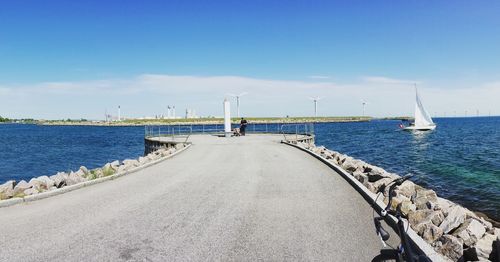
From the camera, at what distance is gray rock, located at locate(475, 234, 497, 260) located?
627 cm

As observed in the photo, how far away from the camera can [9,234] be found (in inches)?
306

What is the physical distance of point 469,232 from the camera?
25.7ft

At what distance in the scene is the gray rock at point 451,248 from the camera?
6.56 m

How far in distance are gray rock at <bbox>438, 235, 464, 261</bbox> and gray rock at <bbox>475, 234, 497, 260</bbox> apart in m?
0.28

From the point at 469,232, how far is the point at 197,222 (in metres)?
5.58

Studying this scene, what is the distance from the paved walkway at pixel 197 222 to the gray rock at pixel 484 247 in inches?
64.0

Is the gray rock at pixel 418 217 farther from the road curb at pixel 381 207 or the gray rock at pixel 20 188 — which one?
the gray rock at pixel 20 188

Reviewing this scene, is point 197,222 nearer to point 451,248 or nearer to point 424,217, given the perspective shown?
point 451,248

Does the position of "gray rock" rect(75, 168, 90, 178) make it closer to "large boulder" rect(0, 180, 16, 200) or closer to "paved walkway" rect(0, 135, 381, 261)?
"paved walkway" rect(0, 135, 381, 261)

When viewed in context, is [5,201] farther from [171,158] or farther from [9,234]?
[171,158]

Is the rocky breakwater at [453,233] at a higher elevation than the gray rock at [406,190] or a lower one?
higher

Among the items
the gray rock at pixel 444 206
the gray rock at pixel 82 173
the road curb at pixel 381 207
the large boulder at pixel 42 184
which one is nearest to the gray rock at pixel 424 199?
the gray rock at pixel 444 206

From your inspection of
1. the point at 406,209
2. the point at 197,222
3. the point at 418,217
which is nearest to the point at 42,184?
the point at 197,222

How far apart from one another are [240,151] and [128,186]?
11.1 metres
